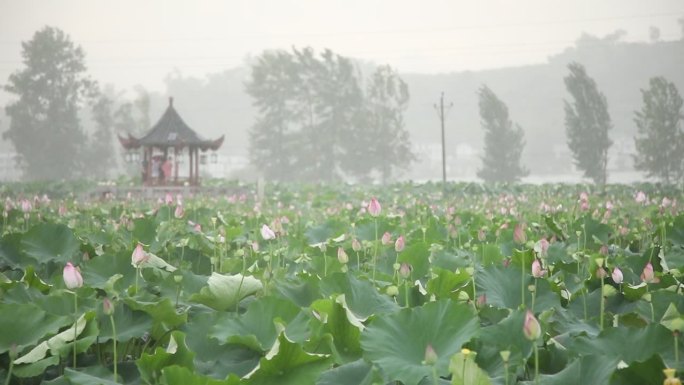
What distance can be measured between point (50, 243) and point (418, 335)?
1437 mm

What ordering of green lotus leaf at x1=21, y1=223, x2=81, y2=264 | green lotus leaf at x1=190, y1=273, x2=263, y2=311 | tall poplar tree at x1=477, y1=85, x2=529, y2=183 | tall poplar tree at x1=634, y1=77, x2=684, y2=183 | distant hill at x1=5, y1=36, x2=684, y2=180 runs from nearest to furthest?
green lotus leaf at x1=190, y1=273, x2=263, y2=311, green lotus leaf at x1=21, y1=223, x2=81, y2=264, tall poplar tree at x1=477, y1=85, x2=529, y2=183, tall poplar tree at x1=634, y1=77, x2=684, y2=183, distant hill at x1=5, y1=36, x2=684, y2=180

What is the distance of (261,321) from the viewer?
1191 millimetres

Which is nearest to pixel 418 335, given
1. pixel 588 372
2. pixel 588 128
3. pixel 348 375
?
pixel 348 375

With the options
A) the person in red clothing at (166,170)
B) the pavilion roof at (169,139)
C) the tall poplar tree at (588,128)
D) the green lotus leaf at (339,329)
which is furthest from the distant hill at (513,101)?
the green lotus leaf at (339,329)

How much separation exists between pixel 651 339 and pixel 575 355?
0.12 meters

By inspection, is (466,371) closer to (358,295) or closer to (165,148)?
(358,295)

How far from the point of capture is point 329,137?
3319 centimetres

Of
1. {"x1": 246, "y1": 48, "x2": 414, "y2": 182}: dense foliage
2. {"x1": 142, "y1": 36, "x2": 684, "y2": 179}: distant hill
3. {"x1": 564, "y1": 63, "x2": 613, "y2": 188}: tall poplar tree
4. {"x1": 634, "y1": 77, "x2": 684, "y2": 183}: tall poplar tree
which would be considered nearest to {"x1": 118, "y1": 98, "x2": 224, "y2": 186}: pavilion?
{"x1": 246, "y1": 48, "x2": 414, "y2": 182}: dense foliage

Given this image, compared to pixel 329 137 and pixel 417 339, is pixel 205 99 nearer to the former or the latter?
pixel 329 137

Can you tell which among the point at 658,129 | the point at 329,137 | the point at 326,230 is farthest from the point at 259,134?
the point at 326,230

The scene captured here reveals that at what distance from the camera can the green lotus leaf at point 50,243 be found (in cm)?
204

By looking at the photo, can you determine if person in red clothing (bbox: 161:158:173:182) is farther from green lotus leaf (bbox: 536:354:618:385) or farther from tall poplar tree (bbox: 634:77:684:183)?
tall poplar tree (bbox: 634:77:684:183)

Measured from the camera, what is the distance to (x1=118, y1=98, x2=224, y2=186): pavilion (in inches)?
669

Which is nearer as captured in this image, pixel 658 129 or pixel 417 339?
pixel 417 339
